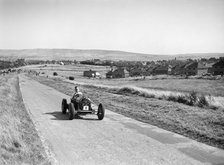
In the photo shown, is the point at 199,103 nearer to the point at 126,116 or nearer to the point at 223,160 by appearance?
the point at 126,116

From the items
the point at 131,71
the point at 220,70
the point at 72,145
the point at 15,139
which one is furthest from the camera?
the point at 131,71

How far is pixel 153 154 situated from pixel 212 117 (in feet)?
21.7

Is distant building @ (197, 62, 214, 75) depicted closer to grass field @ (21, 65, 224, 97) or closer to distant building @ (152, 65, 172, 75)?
distant building @ (152, 65, 172, 75)

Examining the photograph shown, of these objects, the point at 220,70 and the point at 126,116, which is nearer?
the point at 126,116

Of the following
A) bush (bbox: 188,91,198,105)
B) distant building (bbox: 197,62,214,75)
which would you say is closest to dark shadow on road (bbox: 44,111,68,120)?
bush (bbox: 188,91,198,105)

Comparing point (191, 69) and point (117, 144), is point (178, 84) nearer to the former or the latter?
point (191, 69)

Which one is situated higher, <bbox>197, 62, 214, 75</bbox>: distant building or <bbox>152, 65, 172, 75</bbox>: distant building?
<bbox>197, 62, 214, 75</bbox>: distant building

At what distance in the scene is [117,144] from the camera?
883 centimetres

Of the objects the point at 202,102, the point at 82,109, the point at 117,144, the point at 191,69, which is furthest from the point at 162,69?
the point at 117,144

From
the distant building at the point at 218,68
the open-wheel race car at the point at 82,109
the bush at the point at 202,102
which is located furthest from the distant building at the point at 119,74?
the open-wheel race car at the point at 82,109

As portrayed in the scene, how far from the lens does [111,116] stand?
14.3 m

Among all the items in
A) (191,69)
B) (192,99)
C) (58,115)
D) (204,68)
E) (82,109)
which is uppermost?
(82,109)

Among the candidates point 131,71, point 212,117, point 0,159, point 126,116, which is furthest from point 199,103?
point 131,71

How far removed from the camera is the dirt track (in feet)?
24.2
